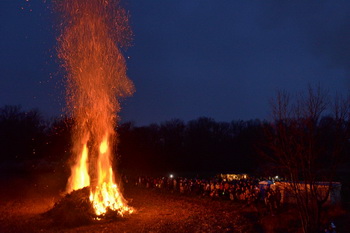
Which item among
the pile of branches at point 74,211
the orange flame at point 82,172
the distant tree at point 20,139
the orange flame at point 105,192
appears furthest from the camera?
the distant tree at point 20,139

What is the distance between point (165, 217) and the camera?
1833cm

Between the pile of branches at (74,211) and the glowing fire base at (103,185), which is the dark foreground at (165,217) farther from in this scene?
the glowing fire base at (103,185)

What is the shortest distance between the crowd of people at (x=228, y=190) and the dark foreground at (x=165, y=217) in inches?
32.4

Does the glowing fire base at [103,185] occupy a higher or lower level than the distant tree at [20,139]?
lower

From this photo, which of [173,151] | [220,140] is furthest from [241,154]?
[173,151]

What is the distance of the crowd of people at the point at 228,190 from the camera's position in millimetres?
19984

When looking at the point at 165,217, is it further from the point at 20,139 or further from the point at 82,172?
the point at 20,139

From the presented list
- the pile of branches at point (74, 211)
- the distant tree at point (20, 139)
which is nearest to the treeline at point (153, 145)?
the distant tree at point (20, 139)

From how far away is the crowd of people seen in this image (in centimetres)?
1998

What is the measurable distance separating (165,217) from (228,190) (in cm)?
863

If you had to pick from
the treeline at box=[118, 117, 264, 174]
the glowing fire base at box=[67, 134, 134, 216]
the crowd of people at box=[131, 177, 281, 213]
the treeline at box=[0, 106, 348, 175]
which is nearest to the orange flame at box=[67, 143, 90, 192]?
the glowing fire base at box=[67, 134, 134, 216]

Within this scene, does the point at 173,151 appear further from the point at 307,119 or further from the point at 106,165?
the point at 307,119

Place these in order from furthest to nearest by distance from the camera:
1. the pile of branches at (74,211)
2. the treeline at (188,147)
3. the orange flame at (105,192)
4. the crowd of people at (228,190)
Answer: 1. the treeline at (188,147)
2. the crowd of people at (228,190)
3. the orange flame at (105,192)
4. the pile of branches at (74,211)

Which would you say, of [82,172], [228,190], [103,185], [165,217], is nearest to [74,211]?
[103,185]
